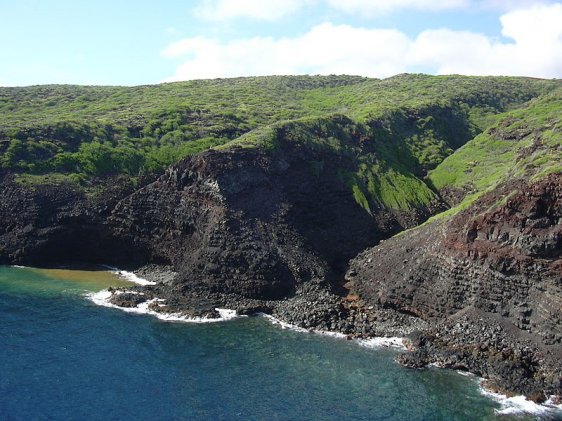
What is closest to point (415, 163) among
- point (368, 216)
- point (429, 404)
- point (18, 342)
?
point (368, 216)

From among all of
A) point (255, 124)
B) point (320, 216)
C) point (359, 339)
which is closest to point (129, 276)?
point (320, 216)

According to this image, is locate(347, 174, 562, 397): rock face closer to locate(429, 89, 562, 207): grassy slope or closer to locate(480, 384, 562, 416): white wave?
locate(480, 384, 562, 416): white wave

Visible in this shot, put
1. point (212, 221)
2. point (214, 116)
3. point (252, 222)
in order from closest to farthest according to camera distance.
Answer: point (212, 221) < point (252, 222) < point (214, 116)

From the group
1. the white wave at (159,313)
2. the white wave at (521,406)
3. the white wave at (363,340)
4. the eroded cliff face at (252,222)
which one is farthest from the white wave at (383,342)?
the white wave at (159,313)

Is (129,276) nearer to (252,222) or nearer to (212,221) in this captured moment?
(212,221)

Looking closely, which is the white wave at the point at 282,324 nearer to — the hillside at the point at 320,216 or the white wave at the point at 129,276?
the hillside at the point at 320,216
